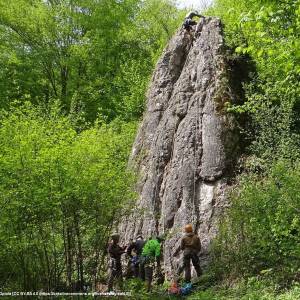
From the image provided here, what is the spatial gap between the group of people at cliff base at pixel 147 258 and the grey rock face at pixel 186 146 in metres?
0.65

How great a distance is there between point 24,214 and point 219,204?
222 inches

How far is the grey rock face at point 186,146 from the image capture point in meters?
13.8

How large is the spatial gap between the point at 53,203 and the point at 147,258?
3.52 m

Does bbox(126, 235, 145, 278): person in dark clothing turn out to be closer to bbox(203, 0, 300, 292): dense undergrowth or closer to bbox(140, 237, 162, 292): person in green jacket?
bbox(140, 237, 162, 292): person in green jacket

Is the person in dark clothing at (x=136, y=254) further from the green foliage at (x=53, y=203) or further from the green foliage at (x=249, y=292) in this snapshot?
the green foliage at (x=249, y=292)

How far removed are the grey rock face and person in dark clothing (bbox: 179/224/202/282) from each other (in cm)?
65

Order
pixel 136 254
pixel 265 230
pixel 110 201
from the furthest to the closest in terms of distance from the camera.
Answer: pixel 136 254, pixel 110 201, pixel 265 230

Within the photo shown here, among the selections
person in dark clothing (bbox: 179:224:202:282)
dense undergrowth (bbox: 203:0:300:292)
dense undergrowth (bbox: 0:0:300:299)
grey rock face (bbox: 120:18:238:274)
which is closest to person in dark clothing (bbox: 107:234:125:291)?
dense undergrowth (bbox: 0:0:300:299)

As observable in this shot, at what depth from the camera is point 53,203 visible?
10.4m

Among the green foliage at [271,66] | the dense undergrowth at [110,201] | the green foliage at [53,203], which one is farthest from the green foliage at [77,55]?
the green foliage at [53,203]

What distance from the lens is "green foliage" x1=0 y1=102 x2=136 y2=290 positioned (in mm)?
10531

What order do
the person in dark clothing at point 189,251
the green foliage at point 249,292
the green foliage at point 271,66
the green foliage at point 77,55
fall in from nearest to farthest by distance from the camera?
1. the green foliage at point 271,66
2. the green foliage at point 249,292
3. the person in dark clothing at point 189,251
4. the green foliage at point 77,55

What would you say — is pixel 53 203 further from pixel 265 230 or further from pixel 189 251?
pixel 265 230

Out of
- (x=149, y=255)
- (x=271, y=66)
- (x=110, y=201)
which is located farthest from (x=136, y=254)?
(x=271, y=66)
